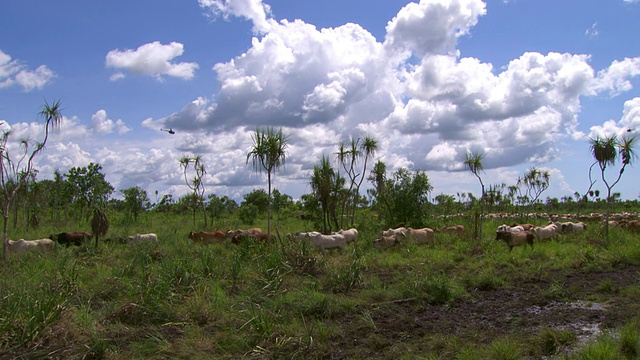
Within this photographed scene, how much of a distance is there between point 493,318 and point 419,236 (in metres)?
8.51

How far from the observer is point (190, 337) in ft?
21.9

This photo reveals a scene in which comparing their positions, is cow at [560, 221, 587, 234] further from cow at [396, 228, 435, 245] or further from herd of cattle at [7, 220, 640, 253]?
cow at [396, 228, 435, 245]

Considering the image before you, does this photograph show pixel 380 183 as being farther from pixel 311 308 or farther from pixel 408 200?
pixel 311 308

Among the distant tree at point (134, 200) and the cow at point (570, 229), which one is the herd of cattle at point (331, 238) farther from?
the distant tree at point (134, 200)

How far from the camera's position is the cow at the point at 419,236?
1566 cm

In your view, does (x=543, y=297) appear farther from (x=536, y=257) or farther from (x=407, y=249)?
(x=407, y=249)

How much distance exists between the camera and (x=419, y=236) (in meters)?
15.9

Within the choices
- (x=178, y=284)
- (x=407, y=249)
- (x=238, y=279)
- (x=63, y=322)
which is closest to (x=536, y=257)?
(x=407, y=249)

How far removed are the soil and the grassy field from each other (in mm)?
29

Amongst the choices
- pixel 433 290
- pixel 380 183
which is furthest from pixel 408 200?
pixel 433 290

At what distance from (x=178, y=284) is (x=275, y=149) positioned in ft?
19.4

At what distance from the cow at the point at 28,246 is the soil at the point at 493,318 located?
10.3 metres

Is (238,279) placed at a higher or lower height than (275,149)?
lower

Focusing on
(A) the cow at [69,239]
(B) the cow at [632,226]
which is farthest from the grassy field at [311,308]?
(B) the cow at [632,226]
